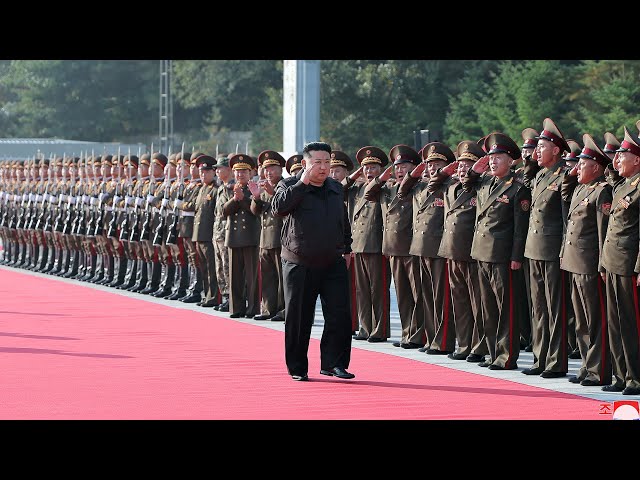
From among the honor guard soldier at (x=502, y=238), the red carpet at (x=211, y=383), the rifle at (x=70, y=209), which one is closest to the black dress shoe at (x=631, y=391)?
→ the red carpet at (x=211, y=383)

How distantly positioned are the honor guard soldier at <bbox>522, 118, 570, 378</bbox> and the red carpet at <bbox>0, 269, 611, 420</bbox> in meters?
0.52

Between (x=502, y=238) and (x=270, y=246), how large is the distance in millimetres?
4629

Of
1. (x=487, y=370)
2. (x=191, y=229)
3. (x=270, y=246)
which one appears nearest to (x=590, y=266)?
(x=487, y=370)

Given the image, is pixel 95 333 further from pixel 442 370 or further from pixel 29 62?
pixel 29 62

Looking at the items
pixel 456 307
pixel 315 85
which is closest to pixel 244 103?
pixel 315 85

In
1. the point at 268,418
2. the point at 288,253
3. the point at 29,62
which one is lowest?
the point at 268,418

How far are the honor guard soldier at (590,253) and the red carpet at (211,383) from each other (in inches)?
21.2

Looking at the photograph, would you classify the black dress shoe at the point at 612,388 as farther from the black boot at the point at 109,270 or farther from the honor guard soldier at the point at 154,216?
the black boot at the point at 109,270

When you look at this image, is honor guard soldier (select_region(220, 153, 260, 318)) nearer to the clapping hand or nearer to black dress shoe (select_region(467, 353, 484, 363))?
the clapping hand

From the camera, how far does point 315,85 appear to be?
2681 centimetres

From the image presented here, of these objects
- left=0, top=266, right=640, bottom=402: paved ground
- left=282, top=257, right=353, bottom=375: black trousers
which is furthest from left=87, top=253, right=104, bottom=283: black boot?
left=282, top=257, right=353, bottom=375: black trousers

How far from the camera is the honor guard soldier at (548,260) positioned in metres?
10.9

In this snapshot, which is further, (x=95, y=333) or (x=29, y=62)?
(x=29, y=62)

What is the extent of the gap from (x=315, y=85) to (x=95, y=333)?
43.1 ft
